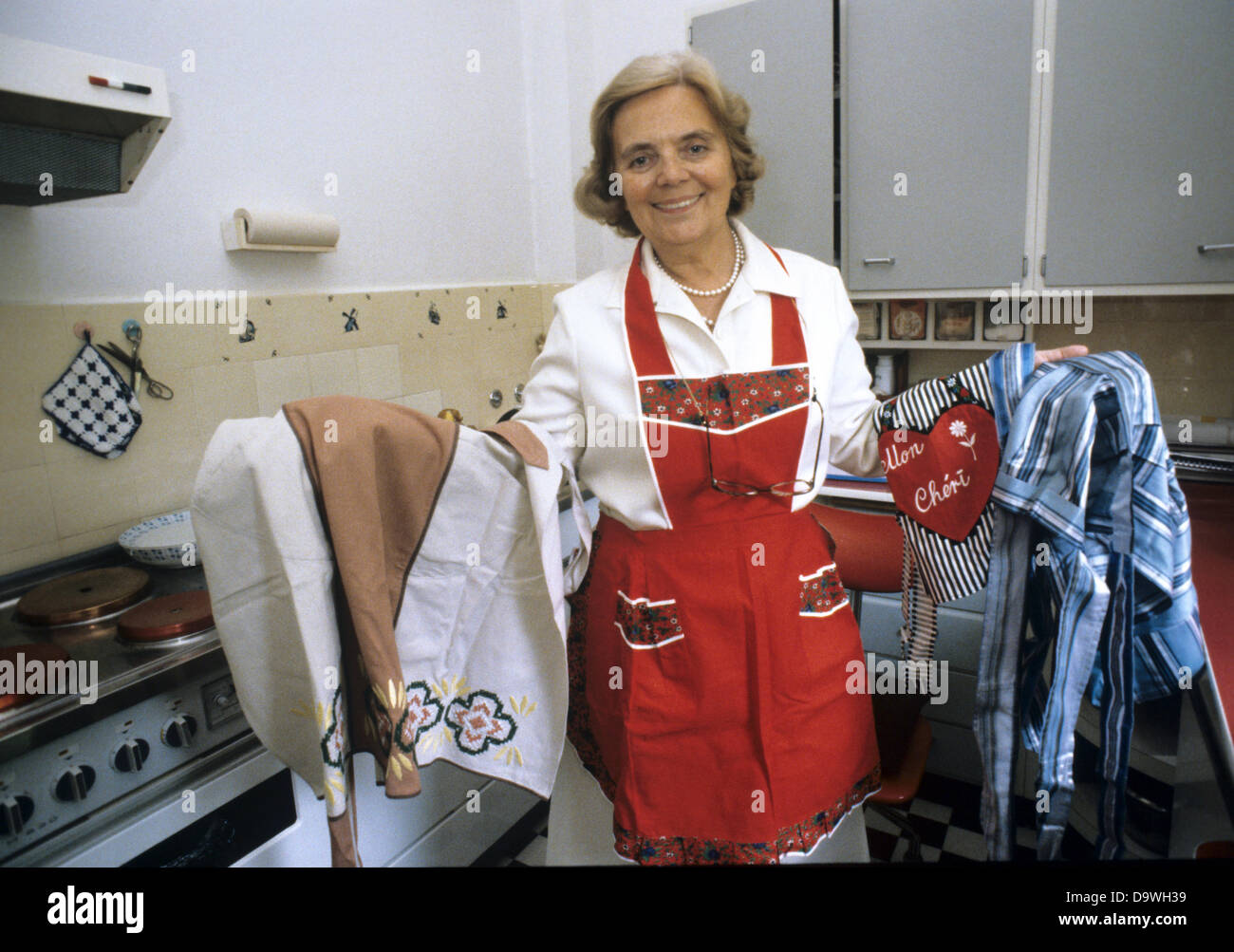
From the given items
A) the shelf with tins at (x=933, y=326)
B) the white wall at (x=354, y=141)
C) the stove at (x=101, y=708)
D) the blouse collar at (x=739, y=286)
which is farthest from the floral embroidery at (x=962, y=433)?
the white wall at (x=354, y=141)

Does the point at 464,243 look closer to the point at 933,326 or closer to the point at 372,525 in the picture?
the point at 933,326

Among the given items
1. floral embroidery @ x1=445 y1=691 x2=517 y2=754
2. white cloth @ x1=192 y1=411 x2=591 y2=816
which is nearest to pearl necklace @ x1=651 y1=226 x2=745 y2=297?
white cloth @ x1=192 y1=411 x2=591 y2=816

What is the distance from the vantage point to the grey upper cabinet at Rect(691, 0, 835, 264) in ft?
7.14

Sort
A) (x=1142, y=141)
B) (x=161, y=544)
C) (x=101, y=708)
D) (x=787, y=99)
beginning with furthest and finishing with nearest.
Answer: (x=787, y=99), (x=1142, y=141), (x=161, y=544), (x=101, y=708)

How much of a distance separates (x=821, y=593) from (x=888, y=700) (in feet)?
1.89

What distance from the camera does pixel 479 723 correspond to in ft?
3.64

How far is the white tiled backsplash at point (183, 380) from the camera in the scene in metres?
1.35

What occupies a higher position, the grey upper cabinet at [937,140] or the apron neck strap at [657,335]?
the grey upper cabinet at [937,140]

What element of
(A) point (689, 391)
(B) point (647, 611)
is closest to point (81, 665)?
(B) point (647, 611)

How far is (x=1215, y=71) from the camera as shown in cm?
176

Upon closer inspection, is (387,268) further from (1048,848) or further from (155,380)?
(1048,848)

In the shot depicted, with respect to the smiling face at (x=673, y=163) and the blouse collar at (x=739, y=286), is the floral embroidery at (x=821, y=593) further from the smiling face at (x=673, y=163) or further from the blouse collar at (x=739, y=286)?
the smiling face at (x=673, y=163)

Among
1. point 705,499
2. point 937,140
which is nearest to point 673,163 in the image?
point 705,499

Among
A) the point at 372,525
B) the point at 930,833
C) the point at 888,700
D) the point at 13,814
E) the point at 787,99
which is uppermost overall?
the point at 787,99
